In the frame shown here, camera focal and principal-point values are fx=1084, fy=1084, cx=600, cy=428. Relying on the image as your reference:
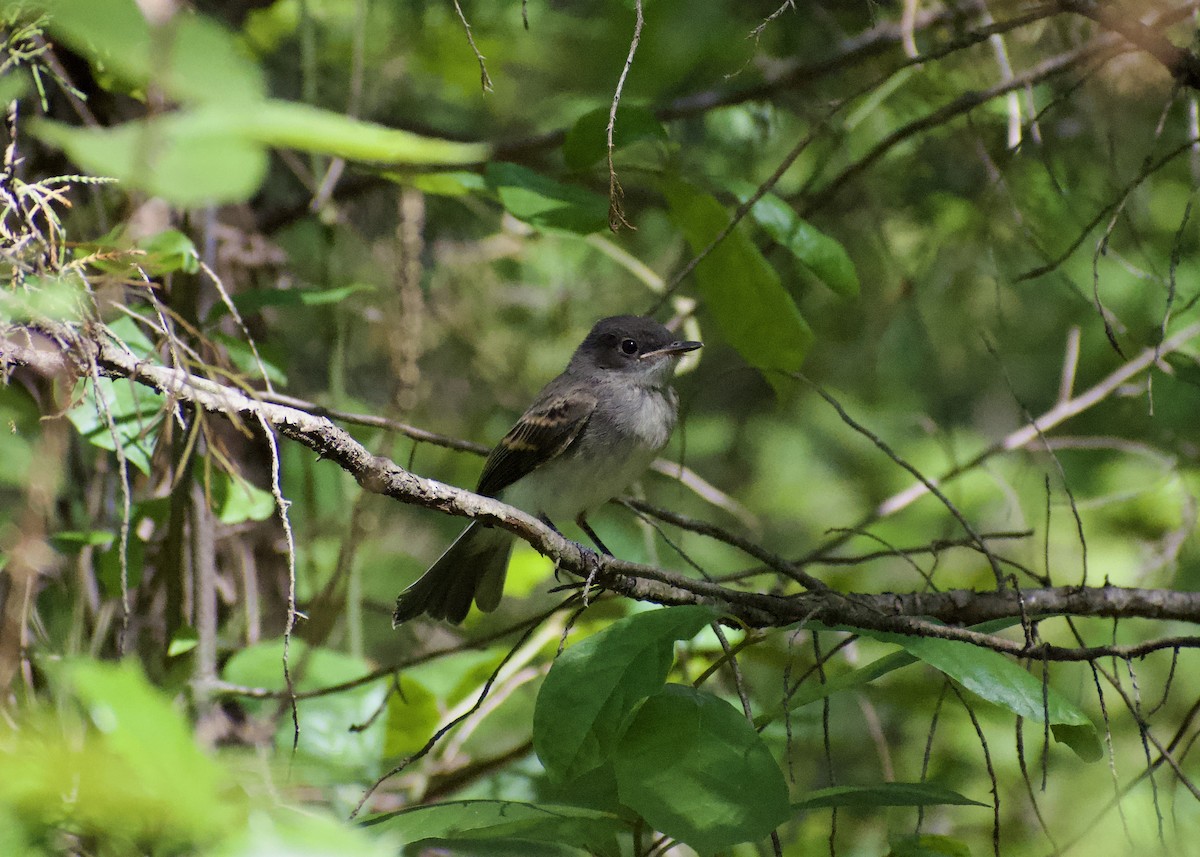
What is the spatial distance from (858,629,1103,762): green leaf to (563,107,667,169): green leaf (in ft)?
4.34

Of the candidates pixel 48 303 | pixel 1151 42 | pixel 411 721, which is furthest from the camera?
pixel 411 721

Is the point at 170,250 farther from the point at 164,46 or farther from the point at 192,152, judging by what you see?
the point at 164,46

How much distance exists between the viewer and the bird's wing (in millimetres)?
3680

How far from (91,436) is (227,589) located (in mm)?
944

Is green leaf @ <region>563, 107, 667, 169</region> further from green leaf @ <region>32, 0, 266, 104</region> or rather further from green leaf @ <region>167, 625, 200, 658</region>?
green leaf @ <region>32, 0, 266, 104</region>

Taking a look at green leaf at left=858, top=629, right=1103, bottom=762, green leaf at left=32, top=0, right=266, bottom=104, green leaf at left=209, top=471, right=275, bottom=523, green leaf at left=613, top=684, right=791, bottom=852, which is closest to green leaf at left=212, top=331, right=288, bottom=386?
green leaf at left=209, top=471, right=275, bottom=523

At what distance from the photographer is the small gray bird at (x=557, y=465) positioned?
367cm

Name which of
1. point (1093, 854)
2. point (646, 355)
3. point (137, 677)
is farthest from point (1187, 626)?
point (137, 677)

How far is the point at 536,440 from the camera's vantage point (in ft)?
12.1

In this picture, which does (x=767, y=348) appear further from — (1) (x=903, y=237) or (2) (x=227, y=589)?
(1) (x=903, y=237)

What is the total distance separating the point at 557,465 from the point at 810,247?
1.41 metres

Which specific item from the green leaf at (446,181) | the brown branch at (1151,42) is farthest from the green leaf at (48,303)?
the brown branch at (1151,42)

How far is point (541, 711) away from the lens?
1.75m

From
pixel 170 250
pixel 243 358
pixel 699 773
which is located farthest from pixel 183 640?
pixel 699 773
